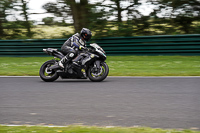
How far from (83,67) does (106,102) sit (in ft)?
10.5

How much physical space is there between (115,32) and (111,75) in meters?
7.46

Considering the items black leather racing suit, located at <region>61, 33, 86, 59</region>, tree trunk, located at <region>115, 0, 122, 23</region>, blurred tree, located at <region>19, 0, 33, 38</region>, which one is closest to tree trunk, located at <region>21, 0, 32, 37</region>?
blurred tree, located at <region>19, 0, 33, 38</region>

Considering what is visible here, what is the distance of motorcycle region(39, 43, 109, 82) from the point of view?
992 centimetres

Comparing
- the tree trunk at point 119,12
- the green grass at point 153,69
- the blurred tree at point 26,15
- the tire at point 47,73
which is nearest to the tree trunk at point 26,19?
the blurred tree at point 26,15

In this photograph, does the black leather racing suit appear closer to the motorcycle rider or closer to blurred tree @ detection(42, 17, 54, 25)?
the motorcycle rider

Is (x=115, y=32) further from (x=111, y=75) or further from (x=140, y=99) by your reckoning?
(x=140, y=99)

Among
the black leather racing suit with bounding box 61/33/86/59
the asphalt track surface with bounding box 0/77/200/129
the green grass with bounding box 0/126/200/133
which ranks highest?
the black leather racing suit with bounding box 61/33/86/59

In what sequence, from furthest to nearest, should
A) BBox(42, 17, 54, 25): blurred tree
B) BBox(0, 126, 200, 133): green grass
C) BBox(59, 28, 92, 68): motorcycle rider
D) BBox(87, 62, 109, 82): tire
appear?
BBox(42, 17, 54, 25): blurred tree, BBox(59, 28, 92, 68): motorcycle rider, BBox(87, 62, 109, 82): tire, BBox(0, 126, 200, 133): green grass

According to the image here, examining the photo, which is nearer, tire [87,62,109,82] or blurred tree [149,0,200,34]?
tire [87,62,109,82]

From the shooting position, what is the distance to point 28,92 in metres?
8.46

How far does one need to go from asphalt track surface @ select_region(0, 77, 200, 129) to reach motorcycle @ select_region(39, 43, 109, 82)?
28cm

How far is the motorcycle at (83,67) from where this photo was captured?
391 inches

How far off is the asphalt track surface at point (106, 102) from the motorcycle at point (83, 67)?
0.91ft

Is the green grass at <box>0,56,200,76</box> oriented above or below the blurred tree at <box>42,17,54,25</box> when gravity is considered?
below
